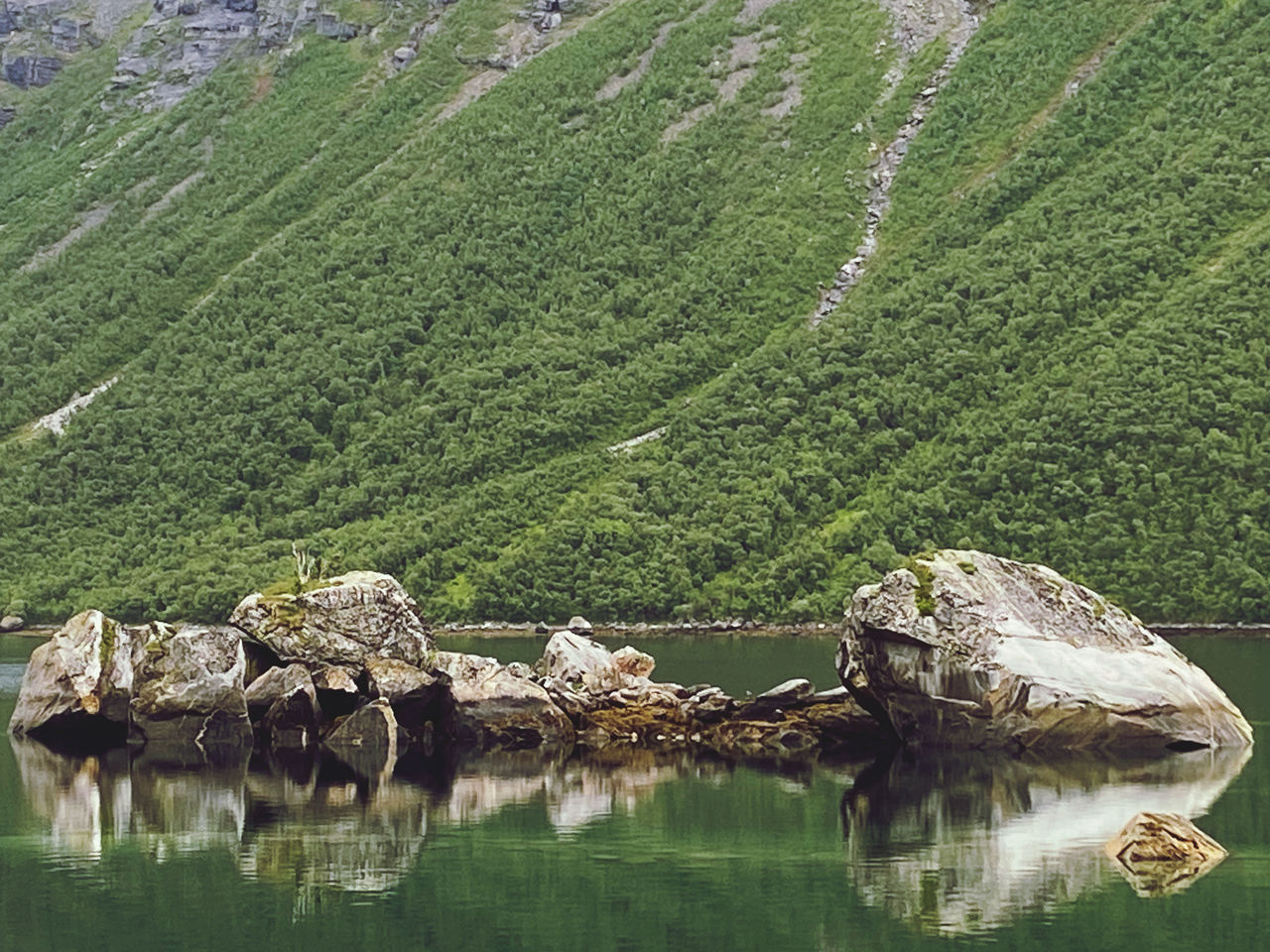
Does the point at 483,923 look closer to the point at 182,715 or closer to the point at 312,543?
the point at 182,715

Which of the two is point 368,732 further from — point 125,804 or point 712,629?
point 712,629

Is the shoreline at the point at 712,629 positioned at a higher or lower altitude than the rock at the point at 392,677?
higher

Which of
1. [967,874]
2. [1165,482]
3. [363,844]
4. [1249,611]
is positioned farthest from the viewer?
[1165,482]

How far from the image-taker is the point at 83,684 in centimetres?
7450

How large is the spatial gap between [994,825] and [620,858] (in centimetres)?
927

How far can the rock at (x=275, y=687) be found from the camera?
241 feet

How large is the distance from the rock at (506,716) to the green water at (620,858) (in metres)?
4.78

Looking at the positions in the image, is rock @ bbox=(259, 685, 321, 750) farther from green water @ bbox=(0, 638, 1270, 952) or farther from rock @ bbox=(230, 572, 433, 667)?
green water @ bbox=(0, 638, 1270, 952)

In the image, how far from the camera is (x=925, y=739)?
68.7 meters

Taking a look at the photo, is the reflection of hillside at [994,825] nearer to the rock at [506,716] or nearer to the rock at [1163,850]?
the rock at [1163,850]

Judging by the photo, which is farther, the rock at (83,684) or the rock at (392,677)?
the rock at (83,684)

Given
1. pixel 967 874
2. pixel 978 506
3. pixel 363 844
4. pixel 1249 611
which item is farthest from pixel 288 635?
pixel 978 506

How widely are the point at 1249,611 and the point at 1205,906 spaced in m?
118

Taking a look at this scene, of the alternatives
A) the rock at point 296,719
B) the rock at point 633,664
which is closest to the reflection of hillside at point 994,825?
the rock at point 633,664
